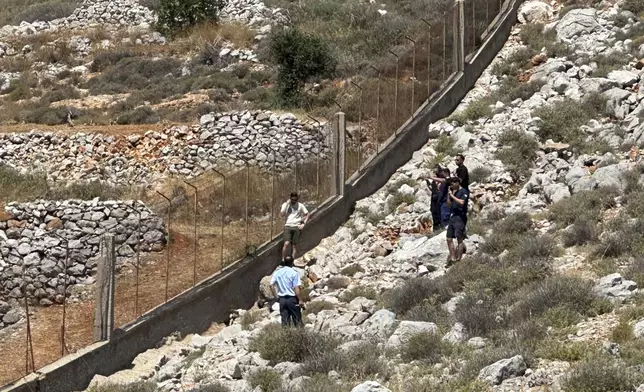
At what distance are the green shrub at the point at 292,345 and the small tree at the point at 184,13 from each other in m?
32.9

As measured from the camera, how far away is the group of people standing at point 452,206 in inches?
717

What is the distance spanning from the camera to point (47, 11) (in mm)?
55594

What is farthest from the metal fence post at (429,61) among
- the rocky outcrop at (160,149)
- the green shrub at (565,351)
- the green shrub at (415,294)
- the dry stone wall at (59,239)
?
the green shrub at (565,351)

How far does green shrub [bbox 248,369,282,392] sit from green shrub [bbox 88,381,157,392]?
1980mm

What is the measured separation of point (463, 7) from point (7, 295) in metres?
16.2

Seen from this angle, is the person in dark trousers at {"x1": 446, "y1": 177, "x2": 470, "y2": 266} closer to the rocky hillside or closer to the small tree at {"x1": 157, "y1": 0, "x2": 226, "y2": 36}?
the rocky hillside

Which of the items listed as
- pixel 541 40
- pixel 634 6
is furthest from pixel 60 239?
pixel 634 6

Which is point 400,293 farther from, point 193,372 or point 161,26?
point 161,26

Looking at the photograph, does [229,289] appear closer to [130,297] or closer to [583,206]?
[130,297]

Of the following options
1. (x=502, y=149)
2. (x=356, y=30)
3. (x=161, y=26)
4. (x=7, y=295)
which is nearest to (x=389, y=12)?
(x=356, y=30)

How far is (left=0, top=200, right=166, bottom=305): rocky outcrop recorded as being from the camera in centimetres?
2108

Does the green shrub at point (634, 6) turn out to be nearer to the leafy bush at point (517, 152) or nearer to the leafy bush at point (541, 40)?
the leafy bush at point (541, 40)

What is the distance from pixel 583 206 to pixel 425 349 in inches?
260

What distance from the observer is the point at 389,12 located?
45.1 m
